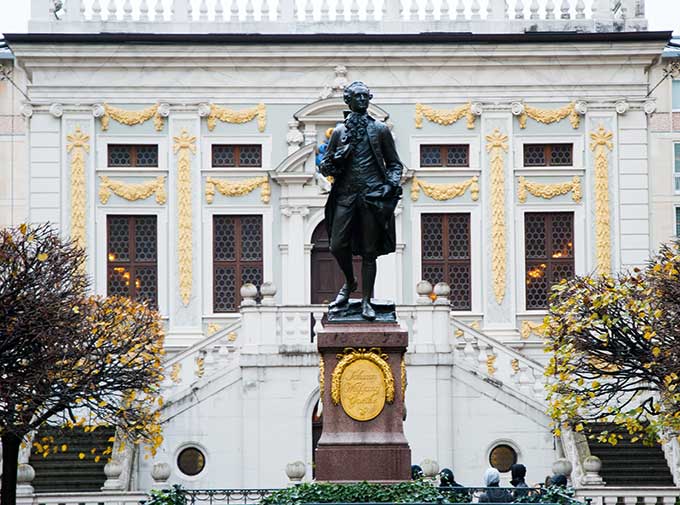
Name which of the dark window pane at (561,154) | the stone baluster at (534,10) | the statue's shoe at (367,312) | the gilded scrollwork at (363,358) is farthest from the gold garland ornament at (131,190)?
the gilded scrollwork at (363,358)

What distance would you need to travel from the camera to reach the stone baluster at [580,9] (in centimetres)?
3744

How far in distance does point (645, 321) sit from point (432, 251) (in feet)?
36.9

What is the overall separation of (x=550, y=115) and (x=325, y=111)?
4823 millimetres

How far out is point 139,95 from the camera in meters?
36.8

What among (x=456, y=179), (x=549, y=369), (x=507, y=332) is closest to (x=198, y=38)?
(x=456, y=179)

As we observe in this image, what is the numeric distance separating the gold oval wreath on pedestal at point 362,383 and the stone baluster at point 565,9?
20857 mm

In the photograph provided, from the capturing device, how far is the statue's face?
61.3 feet

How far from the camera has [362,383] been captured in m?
18.0

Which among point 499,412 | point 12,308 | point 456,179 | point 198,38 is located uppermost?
point 198,38

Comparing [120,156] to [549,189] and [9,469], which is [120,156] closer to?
[549,189]

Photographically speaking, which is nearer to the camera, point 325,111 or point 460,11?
point 325,111

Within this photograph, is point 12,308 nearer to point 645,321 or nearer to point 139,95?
point 645,321

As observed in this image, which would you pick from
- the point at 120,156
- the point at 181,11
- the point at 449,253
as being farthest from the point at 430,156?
the point at 120,156

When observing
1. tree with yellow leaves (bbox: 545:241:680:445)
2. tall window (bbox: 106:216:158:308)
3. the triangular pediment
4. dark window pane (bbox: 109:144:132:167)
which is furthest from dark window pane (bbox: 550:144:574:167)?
tree with yellow leaves (bbox: 545:241:680:445)
